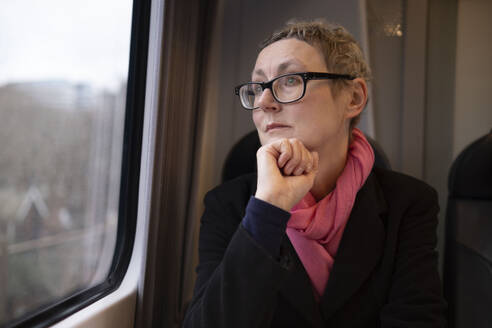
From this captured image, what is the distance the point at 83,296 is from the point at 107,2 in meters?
1.08

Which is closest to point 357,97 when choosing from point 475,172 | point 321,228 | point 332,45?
point 332,45

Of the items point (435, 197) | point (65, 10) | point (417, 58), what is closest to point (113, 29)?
point (65, 10)

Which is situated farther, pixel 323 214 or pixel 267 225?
pixel 323 214

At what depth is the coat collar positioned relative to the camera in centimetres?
90

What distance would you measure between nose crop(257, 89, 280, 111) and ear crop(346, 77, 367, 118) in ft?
0.92

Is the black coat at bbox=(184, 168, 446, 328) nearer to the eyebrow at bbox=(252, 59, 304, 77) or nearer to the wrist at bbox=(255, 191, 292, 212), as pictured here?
the wrist at bbox=(255, 191, 292, 212)

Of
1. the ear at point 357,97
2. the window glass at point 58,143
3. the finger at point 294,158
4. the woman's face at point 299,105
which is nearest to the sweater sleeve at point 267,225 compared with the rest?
the finger at point 294,158

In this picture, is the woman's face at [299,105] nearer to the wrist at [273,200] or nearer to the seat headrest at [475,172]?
the wrist at [273,200]

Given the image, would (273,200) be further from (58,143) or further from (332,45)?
(58,143)

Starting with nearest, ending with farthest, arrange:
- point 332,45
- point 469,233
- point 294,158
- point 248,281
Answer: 1. point 248,281
2. point 294,158
3. point 332,45
4. point 469,233

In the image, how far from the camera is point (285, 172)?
35.2 inches

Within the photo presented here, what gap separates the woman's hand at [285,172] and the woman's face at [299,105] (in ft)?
0.19

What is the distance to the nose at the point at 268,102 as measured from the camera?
935 mm

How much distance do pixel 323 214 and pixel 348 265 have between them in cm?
16
